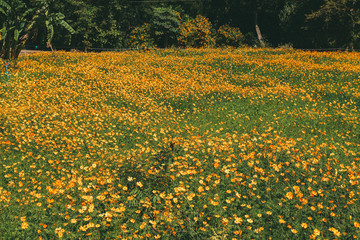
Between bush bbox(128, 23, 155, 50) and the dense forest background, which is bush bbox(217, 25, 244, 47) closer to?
the dense forest background

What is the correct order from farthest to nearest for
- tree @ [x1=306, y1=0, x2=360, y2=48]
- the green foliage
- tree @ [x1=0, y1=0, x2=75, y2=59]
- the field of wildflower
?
the green foliage < tree @ [x1=306, y1=0, x2=360, y2=48] < tree @ [x1=0, y1=0, x2=75, y2=59] < the field of wildflower

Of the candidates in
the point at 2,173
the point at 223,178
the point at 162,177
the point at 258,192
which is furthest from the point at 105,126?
the point at 258,192

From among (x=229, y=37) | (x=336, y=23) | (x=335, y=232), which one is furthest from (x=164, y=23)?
(x=335, y=232)

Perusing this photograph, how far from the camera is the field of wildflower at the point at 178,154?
438cm

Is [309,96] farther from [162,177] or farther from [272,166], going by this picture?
[162,177]

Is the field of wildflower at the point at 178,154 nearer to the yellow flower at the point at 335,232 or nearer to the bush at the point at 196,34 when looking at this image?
the yellow flower at the point at 335,232

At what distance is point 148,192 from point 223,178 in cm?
145

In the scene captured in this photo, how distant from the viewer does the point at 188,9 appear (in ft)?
167

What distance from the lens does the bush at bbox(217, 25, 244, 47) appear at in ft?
129

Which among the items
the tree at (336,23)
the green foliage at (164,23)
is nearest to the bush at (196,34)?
the green foliage at (164,23)

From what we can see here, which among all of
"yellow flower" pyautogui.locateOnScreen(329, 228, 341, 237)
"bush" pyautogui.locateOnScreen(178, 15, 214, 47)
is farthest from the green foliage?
"yellow flower" pyautogui.locateOnScreen(329, 228, 341, 237)

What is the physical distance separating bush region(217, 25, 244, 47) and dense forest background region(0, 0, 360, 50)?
13 centimetres

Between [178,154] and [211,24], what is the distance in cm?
3846

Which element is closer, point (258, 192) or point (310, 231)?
point (310, 231)
